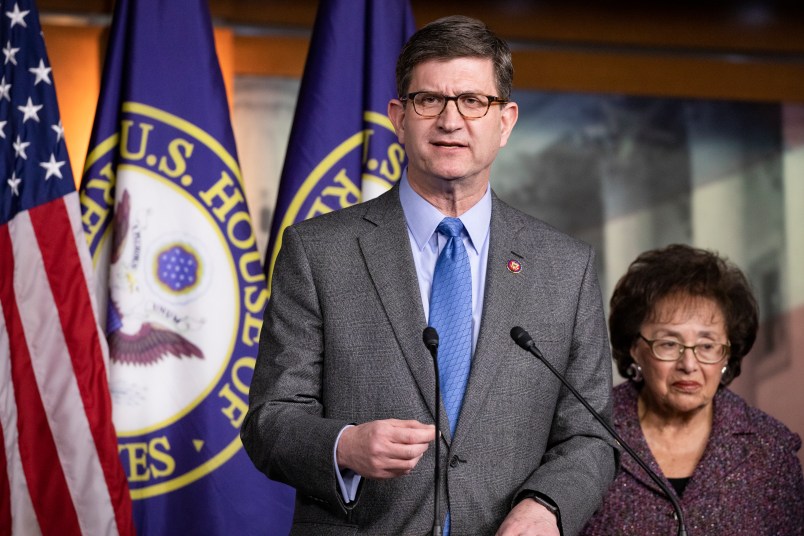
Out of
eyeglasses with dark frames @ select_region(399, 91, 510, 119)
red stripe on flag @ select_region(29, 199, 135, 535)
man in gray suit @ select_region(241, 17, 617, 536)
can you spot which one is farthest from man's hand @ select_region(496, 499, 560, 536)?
red stripe on flag @ select_region(29, 199, 135, 535)

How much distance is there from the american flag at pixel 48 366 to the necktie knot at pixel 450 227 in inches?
57.7

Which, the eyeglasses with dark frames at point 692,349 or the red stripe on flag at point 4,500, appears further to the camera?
the red stripe on flag at point 4,500

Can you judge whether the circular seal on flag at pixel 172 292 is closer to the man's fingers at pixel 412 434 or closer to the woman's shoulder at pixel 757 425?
the woman's shoulder at pixel 757 425

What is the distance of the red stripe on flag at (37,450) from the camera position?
3.03 metres

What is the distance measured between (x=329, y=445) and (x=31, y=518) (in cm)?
164

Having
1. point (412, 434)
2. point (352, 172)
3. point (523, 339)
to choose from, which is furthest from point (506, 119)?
point (352, 172)

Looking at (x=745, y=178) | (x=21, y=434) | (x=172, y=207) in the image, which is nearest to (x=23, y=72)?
(x=172, y=207)

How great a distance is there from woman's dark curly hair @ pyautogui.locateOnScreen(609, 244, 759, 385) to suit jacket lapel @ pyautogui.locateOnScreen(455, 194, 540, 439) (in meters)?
0.90

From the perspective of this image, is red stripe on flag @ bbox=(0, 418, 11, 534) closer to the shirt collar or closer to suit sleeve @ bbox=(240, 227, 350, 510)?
suit sleeve @ bbox=(240, 227, 350, 510)

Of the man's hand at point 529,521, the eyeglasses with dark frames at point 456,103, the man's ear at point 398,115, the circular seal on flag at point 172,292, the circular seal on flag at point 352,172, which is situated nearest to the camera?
the man's hand at point 529,521

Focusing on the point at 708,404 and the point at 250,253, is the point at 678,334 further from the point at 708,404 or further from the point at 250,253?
the point at 250,253

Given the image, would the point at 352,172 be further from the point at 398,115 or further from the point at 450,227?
the point at 450,227

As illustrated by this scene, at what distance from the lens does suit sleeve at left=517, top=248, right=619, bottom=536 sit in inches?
71.8

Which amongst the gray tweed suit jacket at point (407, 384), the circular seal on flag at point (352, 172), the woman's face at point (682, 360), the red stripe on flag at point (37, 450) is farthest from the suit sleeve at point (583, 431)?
the red stripe on flag at point (37, 450)
